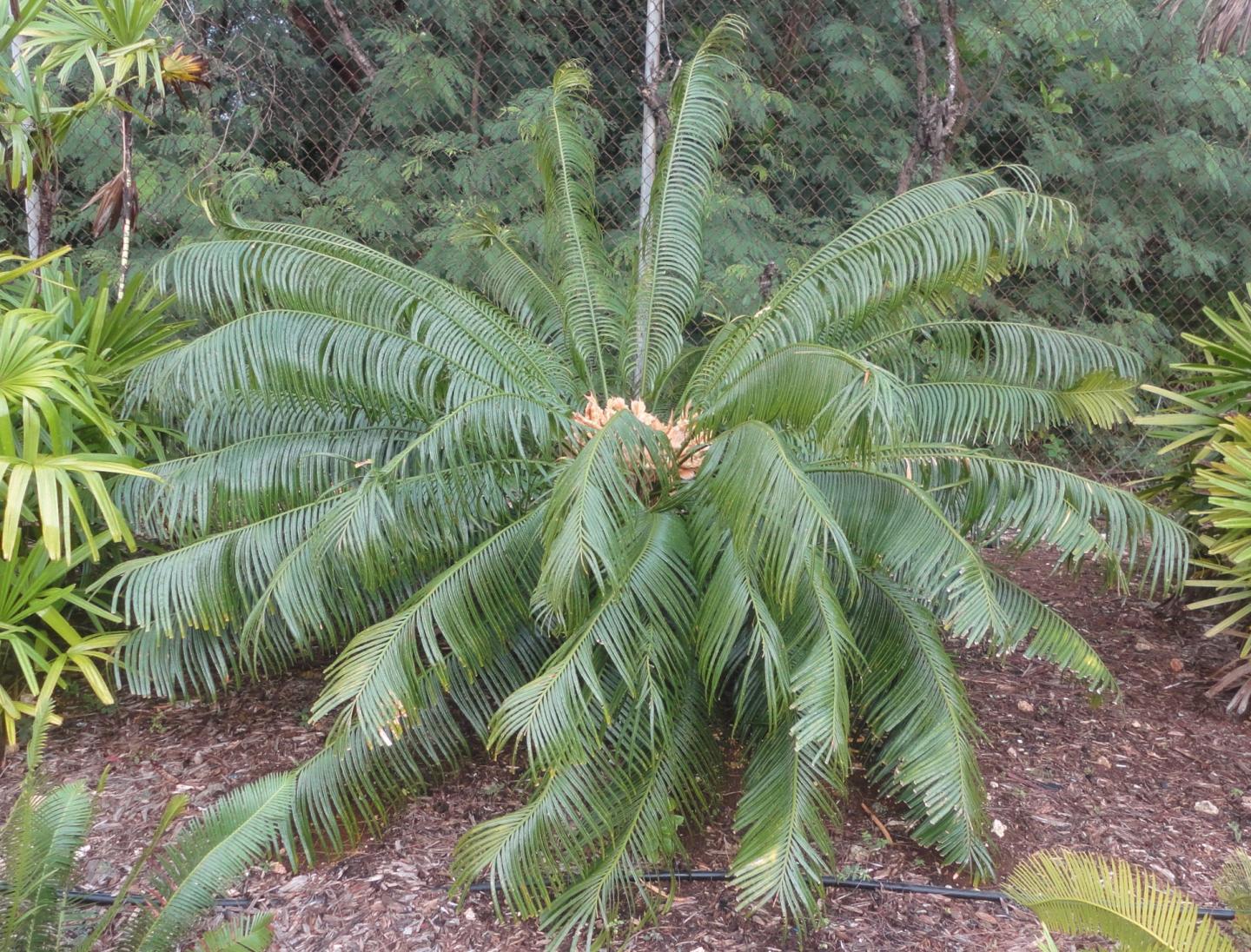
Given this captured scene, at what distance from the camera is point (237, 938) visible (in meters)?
2.29

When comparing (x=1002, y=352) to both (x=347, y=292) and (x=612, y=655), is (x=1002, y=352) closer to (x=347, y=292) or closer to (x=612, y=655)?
(x=612, y=655)

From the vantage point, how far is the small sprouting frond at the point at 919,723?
294 cm

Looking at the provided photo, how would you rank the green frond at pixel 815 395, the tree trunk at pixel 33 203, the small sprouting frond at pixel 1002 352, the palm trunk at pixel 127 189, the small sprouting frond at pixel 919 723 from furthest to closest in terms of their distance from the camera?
the palm trunk at pixel 127 189 → the small sprouting frond at pixel 1002 352 → the tree trunk at pixel 33 203 → the small sprouting frond at pixel 919 723 → the green frond at pixel 815 395

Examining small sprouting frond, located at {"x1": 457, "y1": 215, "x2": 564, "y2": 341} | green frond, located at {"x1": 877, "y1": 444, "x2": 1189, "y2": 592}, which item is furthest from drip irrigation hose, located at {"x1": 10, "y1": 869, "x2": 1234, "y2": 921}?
small sprouting frond, located at {"x1": 457, "y1": 215, "x2": 564, "y2": 341}

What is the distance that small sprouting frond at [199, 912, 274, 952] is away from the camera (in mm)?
2270

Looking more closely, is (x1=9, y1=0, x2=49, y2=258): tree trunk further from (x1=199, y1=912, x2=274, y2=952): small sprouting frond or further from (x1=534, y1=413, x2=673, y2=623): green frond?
(x1=199, y1=912, x2=274, y2=952): small sprouting frond

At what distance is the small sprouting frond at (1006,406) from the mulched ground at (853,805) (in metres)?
1.02

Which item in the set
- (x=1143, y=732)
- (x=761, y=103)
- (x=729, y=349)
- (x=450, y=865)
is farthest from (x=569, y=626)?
(x=761, y=103)

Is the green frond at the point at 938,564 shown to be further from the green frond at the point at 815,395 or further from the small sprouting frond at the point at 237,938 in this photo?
the small sprouting frond at the point at 237,938

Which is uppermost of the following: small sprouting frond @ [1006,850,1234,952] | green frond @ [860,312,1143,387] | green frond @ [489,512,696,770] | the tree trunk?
the tree trunk

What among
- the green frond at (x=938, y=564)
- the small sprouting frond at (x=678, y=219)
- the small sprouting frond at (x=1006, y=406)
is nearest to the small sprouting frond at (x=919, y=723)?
the green frond at (x=938, y=564)

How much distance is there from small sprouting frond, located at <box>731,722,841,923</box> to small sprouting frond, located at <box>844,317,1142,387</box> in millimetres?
1612

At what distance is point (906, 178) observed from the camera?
5.70 meters

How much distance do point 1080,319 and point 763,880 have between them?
454 centimetres
